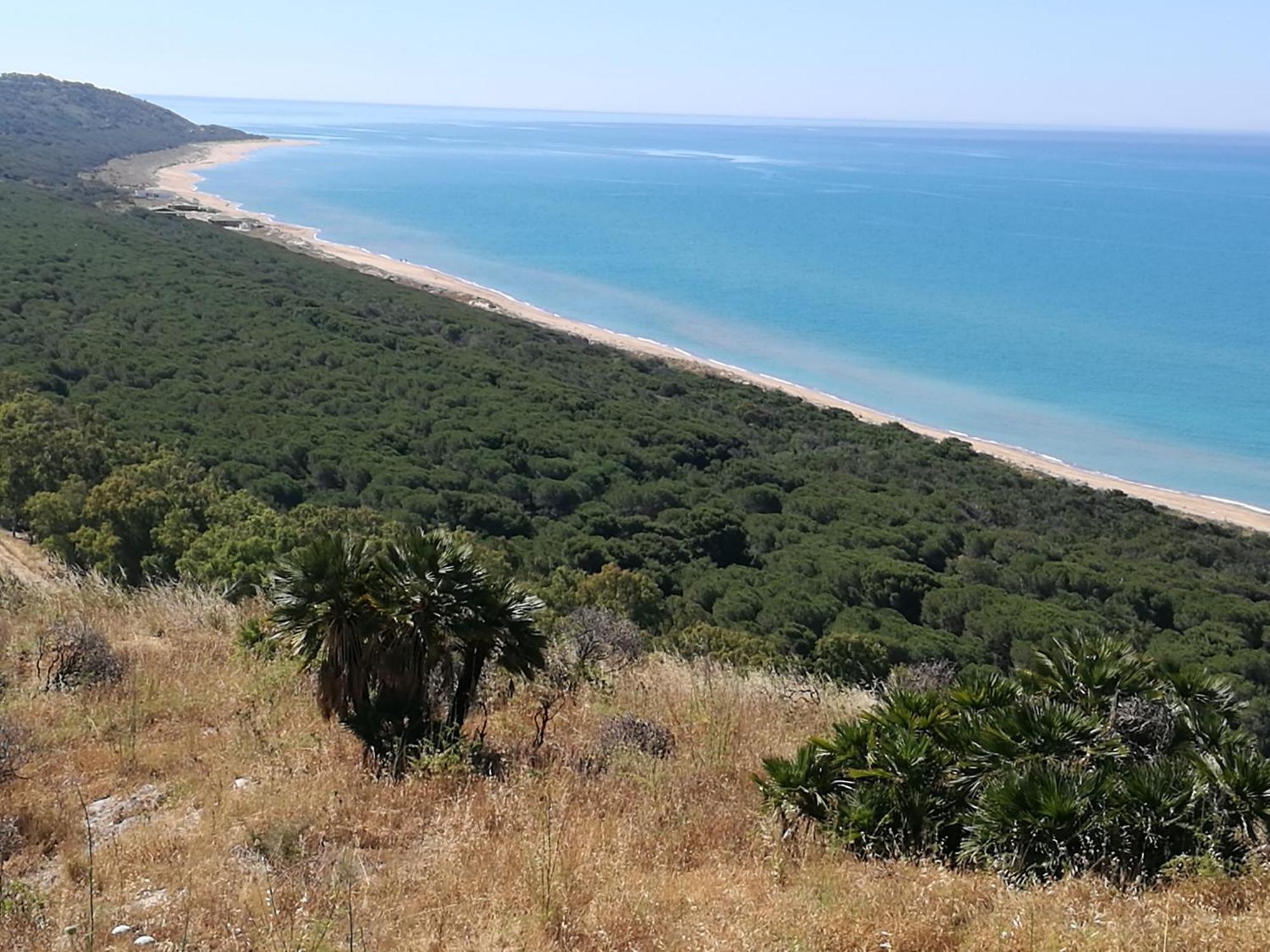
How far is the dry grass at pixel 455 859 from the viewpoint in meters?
3.64

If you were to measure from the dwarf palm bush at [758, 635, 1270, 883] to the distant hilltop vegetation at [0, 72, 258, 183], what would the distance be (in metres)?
84.8

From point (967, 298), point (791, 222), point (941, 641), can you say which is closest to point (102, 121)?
point (791, 222)

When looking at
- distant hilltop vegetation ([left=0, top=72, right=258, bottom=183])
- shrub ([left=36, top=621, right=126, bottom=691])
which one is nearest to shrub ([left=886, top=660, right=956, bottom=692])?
shrub ([left=36, top=621, right=126, bottom=691])

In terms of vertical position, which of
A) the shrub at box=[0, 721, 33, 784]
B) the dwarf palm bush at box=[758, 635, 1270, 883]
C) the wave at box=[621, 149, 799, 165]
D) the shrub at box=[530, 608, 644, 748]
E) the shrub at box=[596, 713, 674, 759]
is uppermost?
the wave at box=[621, 149, 799, 165]

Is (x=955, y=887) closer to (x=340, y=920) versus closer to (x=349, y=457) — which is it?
(x=340, y=920)

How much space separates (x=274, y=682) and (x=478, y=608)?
1795 millimetres

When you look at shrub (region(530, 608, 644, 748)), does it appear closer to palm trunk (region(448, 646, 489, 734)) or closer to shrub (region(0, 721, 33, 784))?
palm trunk (region(448, 646, 489, 734))

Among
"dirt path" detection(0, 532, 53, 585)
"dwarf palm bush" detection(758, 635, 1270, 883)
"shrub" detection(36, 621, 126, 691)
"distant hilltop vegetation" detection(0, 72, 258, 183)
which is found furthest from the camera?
"distant hilltop vegetation" detection(0, 72, 258, 183)

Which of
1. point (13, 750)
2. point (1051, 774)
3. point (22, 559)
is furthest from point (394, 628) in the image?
point (22, 559)

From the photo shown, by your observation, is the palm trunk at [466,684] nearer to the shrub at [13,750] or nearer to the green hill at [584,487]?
the shrub at [13,750]

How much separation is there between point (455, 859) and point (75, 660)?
133 inches

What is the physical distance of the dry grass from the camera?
364cm

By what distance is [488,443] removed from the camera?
29734mm

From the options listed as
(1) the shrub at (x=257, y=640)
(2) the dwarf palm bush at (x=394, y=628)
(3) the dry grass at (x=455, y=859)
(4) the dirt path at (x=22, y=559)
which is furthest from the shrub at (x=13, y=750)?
(4) the dirt path at (x=22, y=559)
